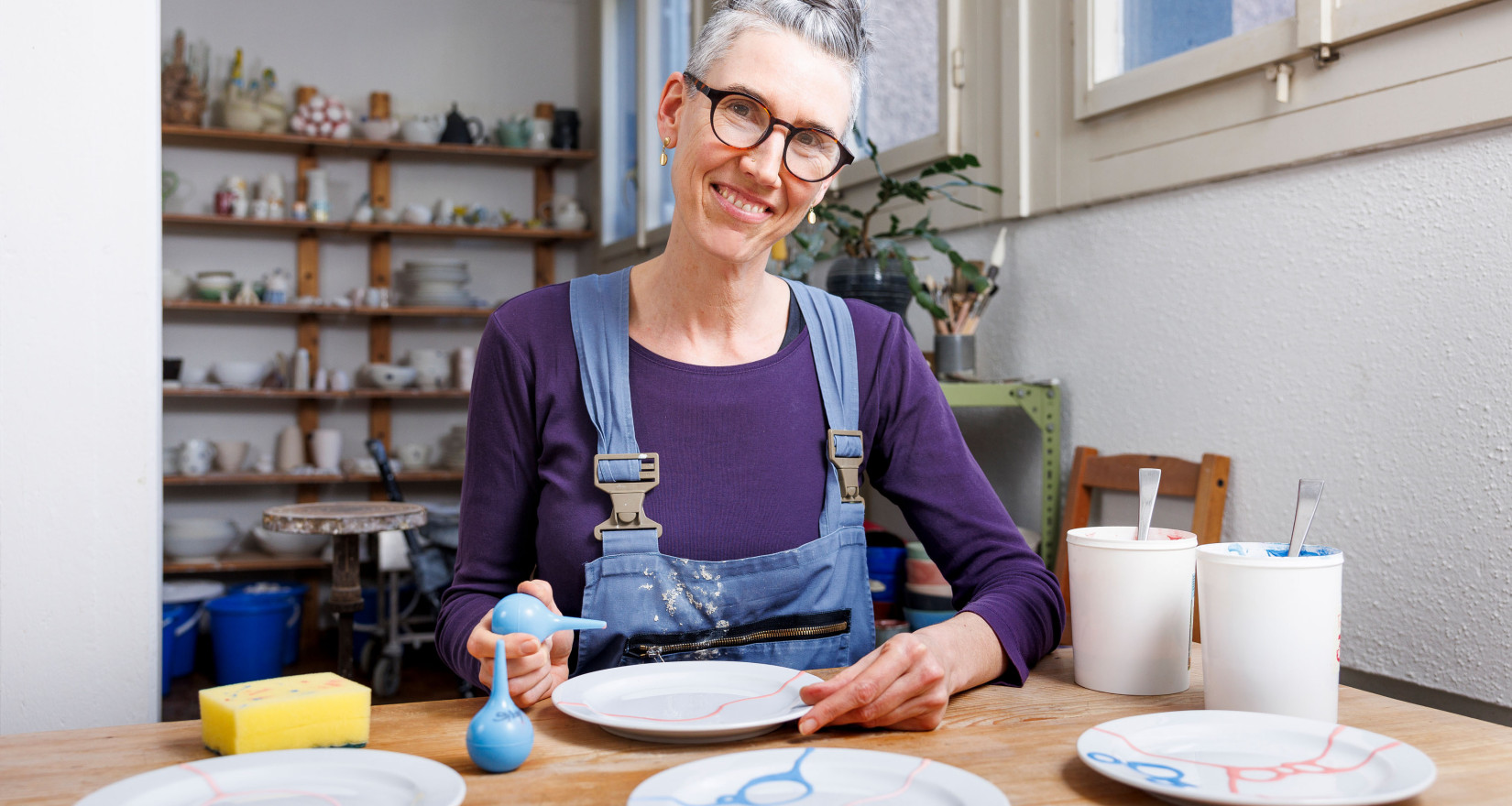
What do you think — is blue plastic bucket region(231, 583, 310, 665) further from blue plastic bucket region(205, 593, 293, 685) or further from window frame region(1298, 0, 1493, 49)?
window frame region(1298, 0, 1493, 49)

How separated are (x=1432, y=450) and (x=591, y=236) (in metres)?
4.50

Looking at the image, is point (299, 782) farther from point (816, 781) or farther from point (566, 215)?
point (566, 215)

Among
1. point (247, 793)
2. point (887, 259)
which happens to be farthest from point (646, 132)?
point (247, 793)

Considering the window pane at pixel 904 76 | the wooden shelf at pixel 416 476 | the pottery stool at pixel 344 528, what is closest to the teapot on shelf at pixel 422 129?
the wooden shelf at pixel 416 476

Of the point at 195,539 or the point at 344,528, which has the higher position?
the point at 344,528

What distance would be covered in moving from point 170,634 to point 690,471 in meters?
3.65

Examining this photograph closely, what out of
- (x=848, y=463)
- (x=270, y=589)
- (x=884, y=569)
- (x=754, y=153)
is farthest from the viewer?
(x=270, y=589)

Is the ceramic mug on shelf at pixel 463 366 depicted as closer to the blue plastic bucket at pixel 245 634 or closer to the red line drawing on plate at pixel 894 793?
the blue plastic bucket at pixel 245 634

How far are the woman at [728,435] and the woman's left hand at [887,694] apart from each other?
195mm

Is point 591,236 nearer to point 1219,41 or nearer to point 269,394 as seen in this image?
point 269,394

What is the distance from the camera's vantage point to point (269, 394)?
496 centimetres

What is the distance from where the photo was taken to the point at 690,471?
1.24 metres

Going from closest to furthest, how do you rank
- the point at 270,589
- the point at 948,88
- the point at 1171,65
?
the point at 1171,65, the point at 948,88, the point at 270,589

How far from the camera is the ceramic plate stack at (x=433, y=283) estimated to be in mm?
5211
